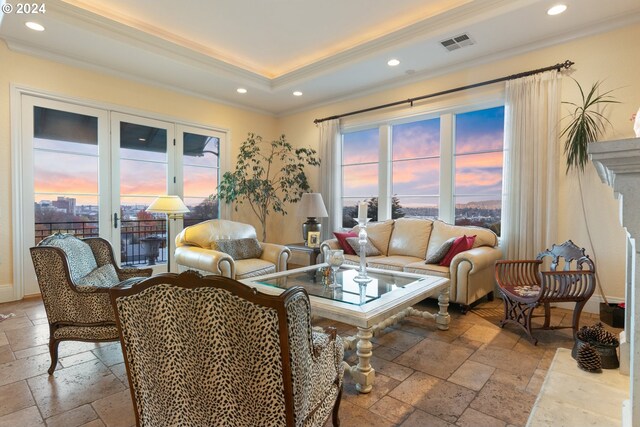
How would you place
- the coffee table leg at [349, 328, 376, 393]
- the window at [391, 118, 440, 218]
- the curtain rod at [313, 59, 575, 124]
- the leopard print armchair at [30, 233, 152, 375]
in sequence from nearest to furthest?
the coffee table leg at [349, 328, 376, 393]
the leopard print armchair at [30, 233, 152, 375]
the curtain rod at [313, 59, 575, 124]
the window at [391, 118, 440, 218]

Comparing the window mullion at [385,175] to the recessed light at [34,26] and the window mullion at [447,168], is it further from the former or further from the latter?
the recessed light at [34,26]

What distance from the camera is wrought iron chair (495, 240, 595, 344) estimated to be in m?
2.60

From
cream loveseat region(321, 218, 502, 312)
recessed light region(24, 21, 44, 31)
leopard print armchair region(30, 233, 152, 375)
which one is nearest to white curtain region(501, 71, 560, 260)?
cream loveseat region(321, 218, 502, 312)

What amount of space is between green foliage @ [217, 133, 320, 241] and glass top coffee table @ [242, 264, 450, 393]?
2.62 metres

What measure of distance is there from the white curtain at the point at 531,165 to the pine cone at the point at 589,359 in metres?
1.61

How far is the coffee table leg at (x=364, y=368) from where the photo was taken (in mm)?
2008

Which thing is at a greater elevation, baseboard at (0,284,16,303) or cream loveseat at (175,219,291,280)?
cream loveseat at (175,219,291,280)

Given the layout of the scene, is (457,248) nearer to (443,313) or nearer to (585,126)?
(443,313)

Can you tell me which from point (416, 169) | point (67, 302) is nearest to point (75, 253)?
point (67, 302)

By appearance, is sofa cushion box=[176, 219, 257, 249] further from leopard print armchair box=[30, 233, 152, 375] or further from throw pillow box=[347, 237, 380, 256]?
leopard print armchair box=[30, 233, 152, 375]

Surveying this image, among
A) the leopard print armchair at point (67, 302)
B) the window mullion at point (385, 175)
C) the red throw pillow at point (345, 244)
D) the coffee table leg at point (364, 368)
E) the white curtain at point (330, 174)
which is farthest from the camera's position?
the white curtain at point (330, 174)

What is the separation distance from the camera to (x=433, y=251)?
156 inches

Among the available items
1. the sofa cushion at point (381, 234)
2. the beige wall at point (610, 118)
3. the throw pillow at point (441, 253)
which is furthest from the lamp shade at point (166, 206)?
the beige wall at point (610, 118)

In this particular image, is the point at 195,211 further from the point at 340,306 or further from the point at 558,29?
the point at 558,29
